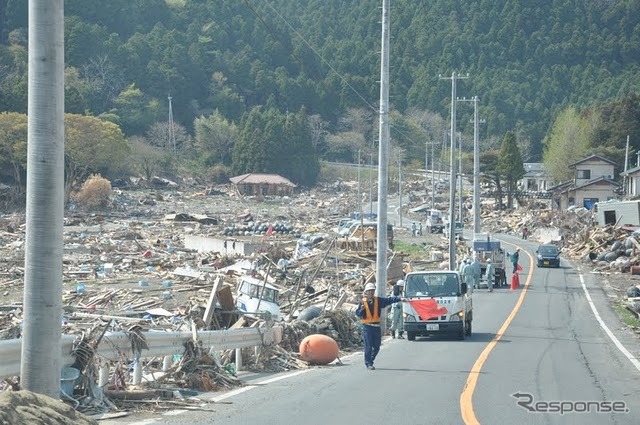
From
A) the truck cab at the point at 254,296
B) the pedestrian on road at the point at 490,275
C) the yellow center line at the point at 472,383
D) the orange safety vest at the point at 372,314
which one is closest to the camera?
the yellow center line at the point at 472,383

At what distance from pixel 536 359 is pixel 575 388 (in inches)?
199

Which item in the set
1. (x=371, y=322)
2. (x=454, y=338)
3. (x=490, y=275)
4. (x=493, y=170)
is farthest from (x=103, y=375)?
(x=493, y=170)

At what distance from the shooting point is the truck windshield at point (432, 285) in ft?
84.6

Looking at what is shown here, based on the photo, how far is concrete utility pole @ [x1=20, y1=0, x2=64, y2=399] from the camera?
9492mm

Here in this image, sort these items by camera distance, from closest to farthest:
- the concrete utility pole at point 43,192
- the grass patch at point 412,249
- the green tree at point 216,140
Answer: the concrete utility pole at point 43,192, the grass patch at point 412,249, the green tree at point 216,140

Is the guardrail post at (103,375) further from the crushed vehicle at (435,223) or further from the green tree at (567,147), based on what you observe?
the green tree at (567,147)

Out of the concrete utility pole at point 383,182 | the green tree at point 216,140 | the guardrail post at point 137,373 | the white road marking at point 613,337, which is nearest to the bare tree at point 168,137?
the green tree at point 216,140

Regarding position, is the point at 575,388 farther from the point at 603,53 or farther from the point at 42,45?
the point at 603,53

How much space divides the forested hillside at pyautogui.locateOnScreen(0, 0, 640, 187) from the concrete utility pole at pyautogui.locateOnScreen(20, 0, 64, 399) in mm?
101729

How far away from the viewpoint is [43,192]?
9.59 m

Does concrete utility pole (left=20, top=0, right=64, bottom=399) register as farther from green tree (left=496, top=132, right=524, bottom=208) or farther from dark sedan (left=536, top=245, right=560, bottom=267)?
green tree (left=496, top=132, right=524, bottom=208)

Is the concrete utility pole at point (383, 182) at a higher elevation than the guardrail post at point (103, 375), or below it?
higher

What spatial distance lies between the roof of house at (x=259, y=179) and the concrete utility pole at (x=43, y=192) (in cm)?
10699

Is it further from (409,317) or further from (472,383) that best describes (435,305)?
(472,383)
